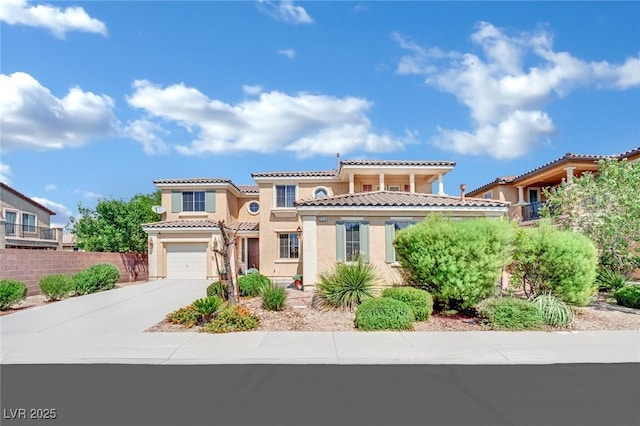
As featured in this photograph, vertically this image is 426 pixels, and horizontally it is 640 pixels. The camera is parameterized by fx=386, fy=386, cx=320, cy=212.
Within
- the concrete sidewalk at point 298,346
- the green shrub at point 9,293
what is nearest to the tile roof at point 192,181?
the green shrub at point 9,293

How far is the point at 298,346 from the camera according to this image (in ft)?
26.3

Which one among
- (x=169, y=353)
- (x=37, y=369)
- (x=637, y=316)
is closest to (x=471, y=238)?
(x=637, y=316)

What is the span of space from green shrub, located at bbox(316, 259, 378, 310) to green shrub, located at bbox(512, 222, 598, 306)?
441cm

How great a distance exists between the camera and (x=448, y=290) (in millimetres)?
10633

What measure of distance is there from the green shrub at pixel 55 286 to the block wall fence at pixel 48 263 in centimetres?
159

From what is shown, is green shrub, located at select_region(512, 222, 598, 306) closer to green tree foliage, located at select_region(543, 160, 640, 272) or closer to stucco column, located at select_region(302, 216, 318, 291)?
green tree foliage, located at select_region(543, 160, 640, 272)

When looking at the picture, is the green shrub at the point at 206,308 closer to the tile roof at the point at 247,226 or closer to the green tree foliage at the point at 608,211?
the green tree foliage at the point at 608,211

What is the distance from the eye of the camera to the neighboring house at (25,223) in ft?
108

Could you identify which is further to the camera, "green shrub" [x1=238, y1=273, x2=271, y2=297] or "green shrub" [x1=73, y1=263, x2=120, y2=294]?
"green shrub" [x1=73, y1=263, x2=120, y2=294]

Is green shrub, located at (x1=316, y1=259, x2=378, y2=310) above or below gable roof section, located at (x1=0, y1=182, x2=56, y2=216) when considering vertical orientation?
below

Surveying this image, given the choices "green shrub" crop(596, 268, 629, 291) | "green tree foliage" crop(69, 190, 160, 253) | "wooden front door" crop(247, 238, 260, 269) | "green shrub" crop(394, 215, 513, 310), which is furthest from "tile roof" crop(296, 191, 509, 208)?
"green tree foliage" crop(69, 190, 160, 253)

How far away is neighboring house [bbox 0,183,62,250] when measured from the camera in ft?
108

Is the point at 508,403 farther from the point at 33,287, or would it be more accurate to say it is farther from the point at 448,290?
the point at 33,287

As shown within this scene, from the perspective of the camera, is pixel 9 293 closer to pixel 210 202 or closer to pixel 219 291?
pixel 219 291
